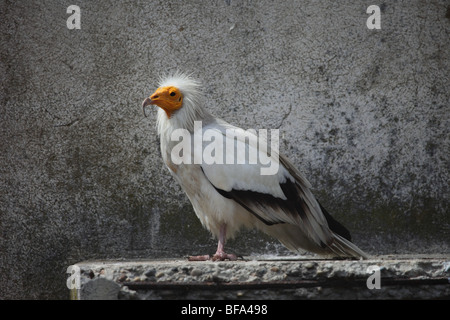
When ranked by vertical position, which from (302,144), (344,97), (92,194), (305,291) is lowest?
(305,291)

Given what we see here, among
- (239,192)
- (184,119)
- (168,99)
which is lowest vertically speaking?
(239,192)

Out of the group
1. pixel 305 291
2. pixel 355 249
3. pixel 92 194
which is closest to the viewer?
pixel 305 291

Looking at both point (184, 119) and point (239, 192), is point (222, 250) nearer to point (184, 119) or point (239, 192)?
point (239, 192)

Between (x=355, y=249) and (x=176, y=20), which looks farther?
(x=176, y=20)

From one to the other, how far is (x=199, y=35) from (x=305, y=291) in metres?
2.18

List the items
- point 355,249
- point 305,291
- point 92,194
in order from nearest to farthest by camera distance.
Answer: point 305,291, point 355,249, point 92,194

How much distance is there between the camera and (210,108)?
4.75 m

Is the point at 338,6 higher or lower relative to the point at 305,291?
higher

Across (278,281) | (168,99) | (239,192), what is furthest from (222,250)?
(168,99)

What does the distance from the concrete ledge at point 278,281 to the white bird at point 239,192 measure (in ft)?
1.80

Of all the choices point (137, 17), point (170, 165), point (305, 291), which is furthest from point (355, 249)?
point (137, 17)

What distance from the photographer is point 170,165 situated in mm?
4000

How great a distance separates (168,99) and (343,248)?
4.52 feet

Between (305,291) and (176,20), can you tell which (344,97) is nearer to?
(176,20)
